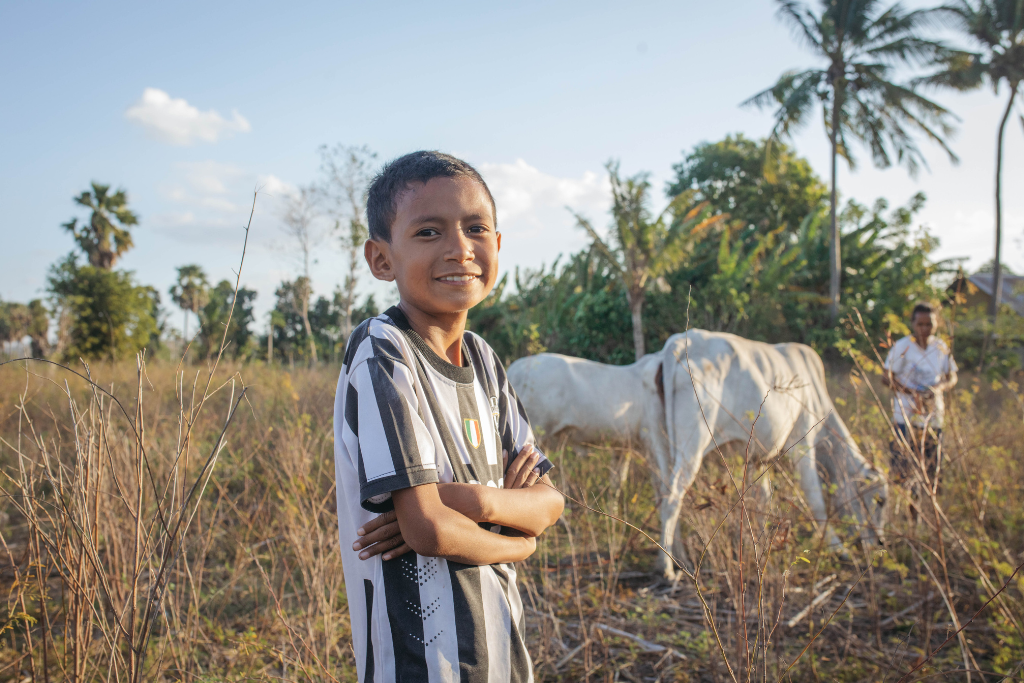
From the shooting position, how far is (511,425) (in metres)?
1.55

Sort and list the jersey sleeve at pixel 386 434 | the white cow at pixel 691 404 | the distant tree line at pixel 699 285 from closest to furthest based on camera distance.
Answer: the jersey sleeve at pixel 386 434
the white cow at pixel 691 404
the distant tree line at pixel 699 285

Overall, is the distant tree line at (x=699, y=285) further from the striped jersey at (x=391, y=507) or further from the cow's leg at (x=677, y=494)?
the striped jersey at (x=391, y=507)

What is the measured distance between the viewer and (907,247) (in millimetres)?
16141

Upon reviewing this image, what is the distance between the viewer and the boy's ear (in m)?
1.43

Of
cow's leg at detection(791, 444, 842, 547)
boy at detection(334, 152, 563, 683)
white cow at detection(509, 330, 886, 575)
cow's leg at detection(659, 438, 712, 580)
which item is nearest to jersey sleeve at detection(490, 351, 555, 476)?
boy at detection(334, 152, 563, 683)

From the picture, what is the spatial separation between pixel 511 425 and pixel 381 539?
1.55ft

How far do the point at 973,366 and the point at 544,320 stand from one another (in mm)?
10078

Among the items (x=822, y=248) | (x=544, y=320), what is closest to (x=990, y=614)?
(x=544, y=320)

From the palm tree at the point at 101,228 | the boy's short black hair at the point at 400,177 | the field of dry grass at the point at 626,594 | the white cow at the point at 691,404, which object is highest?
the palm tree at the point at 101,228

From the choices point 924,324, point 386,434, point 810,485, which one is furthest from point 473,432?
point 924,324

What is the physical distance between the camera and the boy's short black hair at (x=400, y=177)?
1.38 metres

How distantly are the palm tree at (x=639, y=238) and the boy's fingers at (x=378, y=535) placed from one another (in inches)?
487

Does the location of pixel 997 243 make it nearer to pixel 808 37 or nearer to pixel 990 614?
pixel 808 37

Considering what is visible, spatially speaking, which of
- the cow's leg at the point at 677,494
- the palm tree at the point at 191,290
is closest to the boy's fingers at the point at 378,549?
the cow's leg at the point at 677,494
